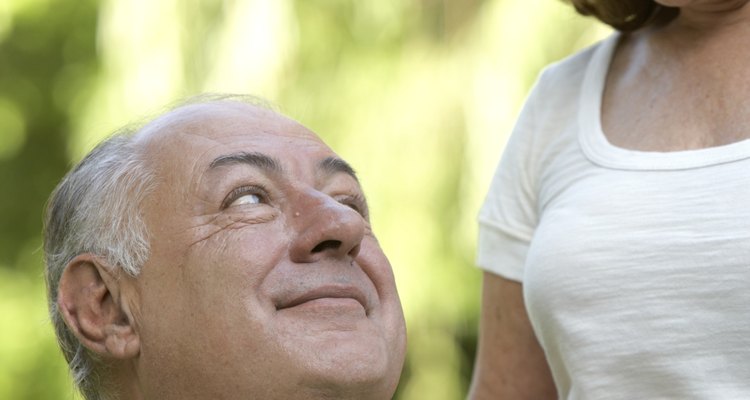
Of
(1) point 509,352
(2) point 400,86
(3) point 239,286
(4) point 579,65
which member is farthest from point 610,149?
(2) point 400,86

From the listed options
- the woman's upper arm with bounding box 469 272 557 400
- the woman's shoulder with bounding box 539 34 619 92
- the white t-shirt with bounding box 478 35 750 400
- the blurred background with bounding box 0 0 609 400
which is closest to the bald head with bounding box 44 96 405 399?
the white t-shirt with bounding box 478 35 750 400

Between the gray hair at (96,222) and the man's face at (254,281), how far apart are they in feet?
0.09

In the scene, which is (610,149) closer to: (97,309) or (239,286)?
(239,286)

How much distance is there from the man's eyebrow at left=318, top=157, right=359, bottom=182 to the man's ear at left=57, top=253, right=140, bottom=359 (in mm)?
383

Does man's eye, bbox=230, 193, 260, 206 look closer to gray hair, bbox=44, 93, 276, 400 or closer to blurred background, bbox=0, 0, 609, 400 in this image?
gray hair, bbox=44, 93, 276, 400

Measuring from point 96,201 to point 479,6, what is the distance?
3.40m

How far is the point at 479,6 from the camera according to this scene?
205 inches

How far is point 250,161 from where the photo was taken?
1971mm

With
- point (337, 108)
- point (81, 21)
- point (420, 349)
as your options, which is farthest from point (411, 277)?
→ point (81, 21)

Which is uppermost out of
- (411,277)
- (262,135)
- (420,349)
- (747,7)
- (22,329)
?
(747,7)

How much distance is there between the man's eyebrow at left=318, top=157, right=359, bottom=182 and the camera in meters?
2.07

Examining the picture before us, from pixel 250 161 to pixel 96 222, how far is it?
267mm

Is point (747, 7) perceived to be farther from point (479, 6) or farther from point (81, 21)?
point (81, 21)

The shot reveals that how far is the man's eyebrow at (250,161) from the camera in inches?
77.2
